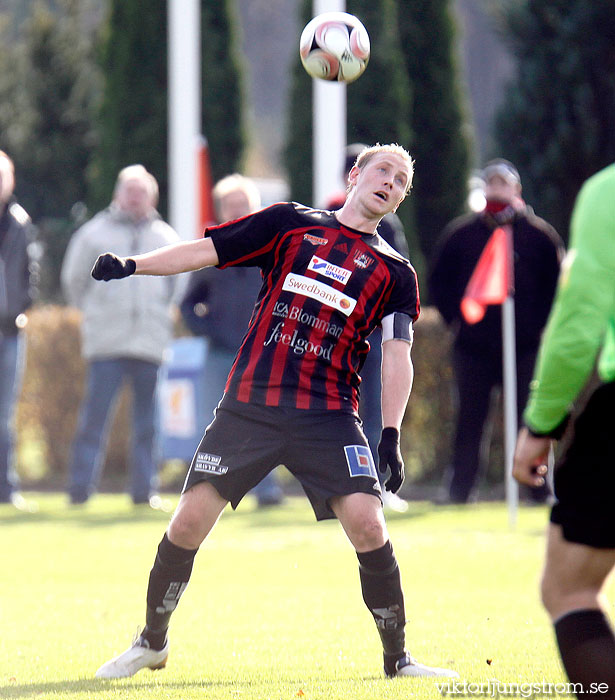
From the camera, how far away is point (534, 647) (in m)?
5.73

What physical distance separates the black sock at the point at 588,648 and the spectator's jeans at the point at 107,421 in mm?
7945

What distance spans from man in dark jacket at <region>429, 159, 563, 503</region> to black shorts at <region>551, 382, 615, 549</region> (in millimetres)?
7657

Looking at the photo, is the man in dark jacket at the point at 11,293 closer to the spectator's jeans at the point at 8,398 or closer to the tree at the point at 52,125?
the spectator's jeans at the point at 8,398

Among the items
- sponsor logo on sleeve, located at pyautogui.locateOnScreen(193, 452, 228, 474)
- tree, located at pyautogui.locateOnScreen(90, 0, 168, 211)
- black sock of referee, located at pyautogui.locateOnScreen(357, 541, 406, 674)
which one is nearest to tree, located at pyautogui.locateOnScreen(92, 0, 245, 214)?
tree, located at pyautogui.locateOnScreen(90, 0, 168, 211)

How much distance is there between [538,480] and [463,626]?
2.59 meters

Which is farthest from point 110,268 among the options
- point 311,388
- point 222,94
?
point 222,94

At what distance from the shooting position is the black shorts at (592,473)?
370 centimetres

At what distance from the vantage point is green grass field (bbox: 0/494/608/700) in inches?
204

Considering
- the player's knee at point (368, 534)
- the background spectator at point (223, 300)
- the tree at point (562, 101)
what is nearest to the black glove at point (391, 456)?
the player's knee at point (368, 534)

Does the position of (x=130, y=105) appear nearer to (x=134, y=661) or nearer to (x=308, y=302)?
(x=308, y=302)

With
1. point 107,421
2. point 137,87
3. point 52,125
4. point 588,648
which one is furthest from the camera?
point 52,125

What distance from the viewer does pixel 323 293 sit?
5.28 meters

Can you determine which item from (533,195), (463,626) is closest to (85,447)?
(463,626)

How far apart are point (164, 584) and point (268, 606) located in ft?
5.81
